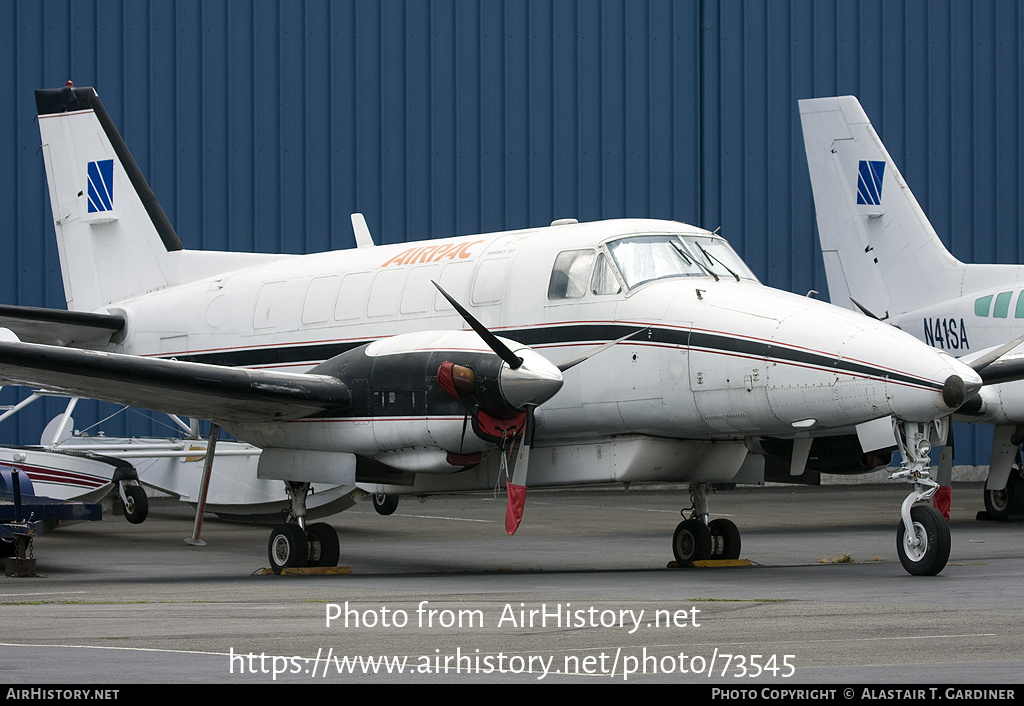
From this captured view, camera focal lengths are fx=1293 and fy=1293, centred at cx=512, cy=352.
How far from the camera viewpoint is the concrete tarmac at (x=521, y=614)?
17.5 feet

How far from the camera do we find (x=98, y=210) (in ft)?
49.8

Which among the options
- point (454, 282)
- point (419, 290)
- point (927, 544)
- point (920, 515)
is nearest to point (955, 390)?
point (920, 515)

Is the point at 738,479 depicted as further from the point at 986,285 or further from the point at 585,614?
the point at 986,285

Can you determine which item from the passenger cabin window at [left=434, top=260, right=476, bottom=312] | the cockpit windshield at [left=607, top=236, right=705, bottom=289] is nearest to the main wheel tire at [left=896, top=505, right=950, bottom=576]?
the cockpit windshield at [left=607, top=236, right=705, bottom=289]

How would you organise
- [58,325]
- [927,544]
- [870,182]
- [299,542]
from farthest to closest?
[870,182]
[58,325]
[299,542]
[927,544]

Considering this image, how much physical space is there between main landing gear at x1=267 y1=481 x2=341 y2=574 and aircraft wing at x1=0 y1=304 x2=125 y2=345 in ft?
10.9

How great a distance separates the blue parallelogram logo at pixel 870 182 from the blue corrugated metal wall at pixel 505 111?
4860mm

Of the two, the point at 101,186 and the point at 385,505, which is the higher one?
the point at 101,186

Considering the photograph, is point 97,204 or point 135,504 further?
point 97,204

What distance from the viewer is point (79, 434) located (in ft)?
57.9

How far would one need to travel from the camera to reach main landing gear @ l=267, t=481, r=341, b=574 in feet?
38.0

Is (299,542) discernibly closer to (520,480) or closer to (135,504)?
(520,480)

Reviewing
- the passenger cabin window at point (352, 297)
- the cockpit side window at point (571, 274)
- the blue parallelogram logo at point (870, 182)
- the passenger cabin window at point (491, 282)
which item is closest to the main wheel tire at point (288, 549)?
the passenger cabin window at point (352, 297)

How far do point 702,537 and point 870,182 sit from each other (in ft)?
30.2
